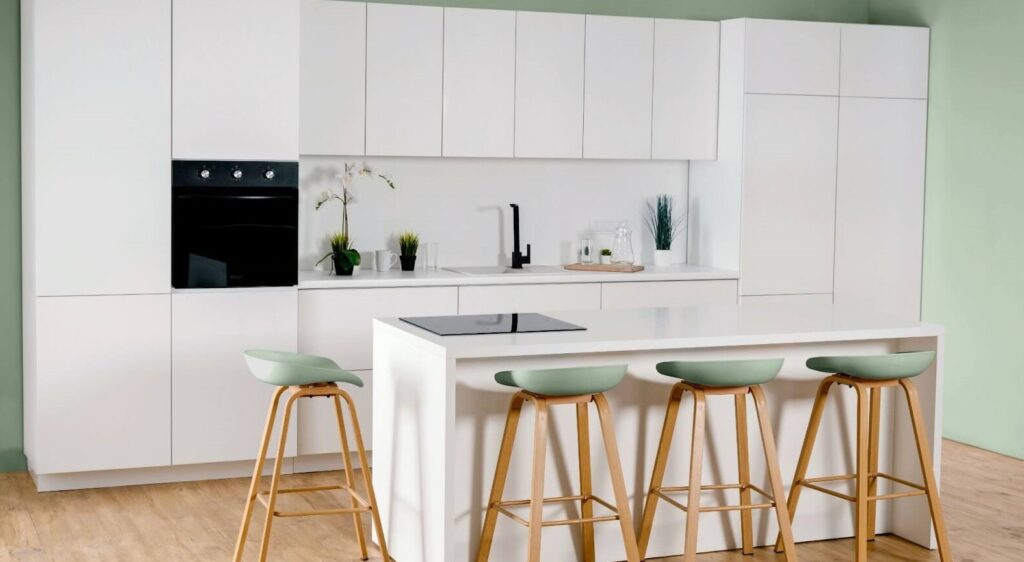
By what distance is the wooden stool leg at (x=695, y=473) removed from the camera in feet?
13.0

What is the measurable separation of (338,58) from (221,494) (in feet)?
6.77

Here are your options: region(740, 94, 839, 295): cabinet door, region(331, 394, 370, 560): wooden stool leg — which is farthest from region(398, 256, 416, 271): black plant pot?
region(331, 394, 370, 560): wooden stool leg

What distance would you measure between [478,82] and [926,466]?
2.84 m

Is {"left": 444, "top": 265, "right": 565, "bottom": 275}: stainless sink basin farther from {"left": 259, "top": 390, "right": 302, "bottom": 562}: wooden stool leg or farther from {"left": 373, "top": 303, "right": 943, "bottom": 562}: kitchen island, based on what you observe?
{"left": 259, "top": 390, "right": 302, "bottom": 562}: wooden stool leg

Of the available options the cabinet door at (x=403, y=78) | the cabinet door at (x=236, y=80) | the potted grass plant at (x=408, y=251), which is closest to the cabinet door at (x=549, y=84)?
the cabinet door at (x=403, y=78)

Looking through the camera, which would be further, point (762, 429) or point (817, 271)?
point (817, 271)

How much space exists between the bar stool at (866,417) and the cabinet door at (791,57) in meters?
2.27

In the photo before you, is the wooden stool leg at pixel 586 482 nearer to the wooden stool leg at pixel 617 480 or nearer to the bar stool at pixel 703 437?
the wooden stool leg at pixel 617 480

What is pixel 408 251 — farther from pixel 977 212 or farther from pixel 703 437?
pixel 977 212

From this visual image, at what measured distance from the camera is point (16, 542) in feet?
14.8

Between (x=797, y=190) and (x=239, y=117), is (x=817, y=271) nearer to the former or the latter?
(x=797, y=190)

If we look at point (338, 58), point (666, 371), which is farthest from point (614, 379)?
point (338, 58)

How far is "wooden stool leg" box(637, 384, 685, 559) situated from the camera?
4.12m

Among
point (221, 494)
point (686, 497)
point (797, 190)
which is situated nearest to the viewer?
point (686, 497)
